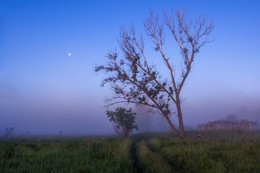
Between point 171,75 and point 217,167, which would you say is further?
point 171,75

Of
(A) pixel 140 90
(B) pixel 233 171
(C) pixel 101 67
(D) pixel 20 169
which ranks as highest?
(C) pixel 101 67

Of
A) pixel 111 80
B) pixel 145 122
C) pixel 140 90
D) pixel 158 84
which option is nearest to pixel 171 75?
pixel 158 84

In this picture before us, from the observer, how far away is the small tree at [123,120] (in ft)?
135

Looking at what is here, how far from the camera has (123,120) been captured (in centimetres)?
4088

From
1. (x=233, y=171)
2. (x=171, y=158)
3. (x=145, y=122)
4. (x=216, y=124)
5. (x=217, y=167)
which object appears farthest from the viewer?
(x=145, y=122)

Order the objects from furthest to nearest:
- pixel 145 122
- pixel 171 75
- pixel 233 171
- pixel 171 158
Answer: pixel 145 122 < pixel 171 75 < pixel 171 158 < pixel 233 171

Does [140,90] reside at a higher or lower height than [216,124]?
higher

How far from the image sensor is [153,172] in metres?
9.23

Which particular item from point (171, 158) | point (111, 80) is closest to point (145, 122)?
point (111, 80)

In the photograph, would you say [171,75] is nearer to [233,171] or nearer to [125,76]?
[125,76]

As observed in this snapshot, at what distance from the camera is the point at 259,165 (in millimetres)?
9438

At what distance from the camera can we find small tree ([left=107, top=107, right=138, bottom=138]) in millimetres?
41031

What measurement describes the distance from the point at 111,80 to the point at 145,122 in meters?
136

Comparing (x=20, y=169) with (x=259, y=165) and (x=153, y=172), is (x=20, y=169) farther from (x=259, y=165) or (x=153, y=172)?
(x=259, y=165)
